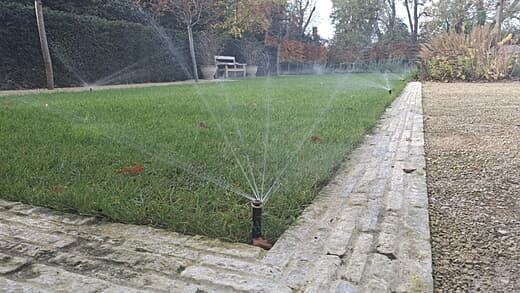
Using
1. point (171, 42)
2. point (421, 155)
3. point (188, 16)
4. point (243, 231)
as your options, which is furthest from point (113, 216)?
point (171, 42)

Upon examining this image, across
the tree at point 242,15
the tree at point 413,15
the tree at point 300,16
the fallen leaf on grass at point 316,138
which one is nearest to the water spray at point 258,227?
the fallen leaf on grass at point 316,138

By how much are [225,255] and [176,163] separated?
957 millimetres

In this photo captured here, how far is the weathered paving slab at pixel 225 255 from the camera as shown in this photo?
1.00 meters

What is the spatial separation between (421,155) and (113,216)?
5.97 ft

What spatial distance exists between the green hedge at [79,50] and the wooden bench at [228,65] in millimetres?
3585

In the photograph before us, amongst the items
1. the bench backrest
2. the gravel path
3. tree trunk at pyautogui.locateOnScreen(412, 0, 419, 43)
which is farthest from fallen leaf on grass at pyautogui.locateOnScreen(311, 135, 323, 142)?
tree trunk at pyautogui.locateOnScreen(412, 0, 419, 43)

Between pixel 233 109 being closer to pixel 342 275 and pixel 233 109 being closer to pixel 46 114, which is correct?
pixel 46 114

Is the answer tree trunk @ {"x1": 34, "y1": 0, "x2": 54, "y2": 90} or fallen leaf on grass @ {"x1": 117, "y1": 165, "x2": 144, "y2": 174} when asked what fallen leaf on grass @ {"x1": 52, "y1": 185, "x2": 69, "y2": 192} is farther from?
tree trunk @ {"x1": 34, "y1": 0, "x2": 54, "y2": 90}

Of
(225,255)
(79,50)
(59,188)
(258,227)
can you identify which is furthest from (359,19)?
(225,255)

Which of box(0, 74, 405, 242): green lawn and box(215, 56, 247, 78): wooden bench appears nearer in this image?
box(0, 74, 405, 242): green lawn

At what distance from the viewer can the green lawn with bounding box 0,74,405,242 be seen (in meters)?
1.44

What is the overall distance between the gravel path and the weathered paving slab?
→ 7 cm

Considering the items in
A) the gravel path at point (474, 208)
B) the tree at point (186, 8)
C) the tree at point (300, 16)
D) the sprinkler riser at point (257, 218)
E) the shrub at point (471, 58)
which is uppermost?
the tree at point (300, 16)

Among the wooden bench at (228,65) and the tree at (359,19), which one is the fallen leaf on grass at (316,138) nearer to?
the wooden bench at (228,65)
